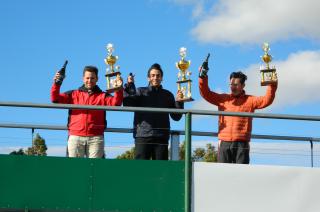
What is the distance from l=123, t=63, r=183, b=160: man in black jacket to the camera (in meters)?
8.84

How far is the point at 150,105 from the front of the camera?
9.18 m

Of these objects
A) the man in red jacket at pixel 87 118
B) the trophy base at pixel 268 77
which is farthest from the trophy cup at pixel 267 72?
the man in red jacket at pixel 87 118

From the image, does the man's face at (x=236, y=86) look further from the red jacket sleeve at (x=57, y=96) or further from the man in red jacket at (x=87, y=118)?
the red jacket sleeve at (x=57, y=96)

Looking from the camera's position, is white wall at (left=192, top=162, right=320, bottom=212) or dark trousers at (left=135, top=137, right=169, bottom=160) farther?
dark trousers at (left=135, top=137, right=169, bottom=160)

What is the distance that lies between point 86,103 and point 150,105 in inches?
32.5

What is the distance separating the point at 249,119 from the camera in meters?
8.98

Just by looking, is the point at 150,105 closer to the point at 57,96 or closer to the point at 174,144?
the point at 174,144

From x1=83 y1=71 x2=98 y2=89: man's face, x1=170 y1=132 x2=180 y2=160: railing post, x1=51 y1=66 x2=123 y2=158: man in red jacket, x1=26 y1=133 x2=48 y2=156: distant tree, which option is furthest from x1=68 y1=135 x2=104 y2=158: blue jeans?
x1=170 y1=132 x2=180 y2=160: railing post

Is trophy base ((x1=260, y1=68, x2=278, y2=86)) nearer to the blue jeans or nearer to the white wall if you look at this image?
the white wall

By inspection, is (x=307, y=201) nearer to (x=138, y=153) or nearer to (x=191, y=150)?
(x=191, y=150)

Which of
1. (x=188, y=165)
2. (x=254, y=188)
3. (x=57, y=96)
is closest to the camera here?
(x=188, y=165)

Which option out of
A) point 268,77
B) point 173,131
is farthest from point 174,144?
point 268,77

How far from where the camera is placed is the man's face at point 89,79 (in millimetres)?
9094

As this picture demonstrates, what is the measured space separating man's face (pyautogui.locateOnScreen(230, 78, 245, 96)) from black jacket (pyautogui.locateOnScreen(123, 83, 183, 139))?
73cm
